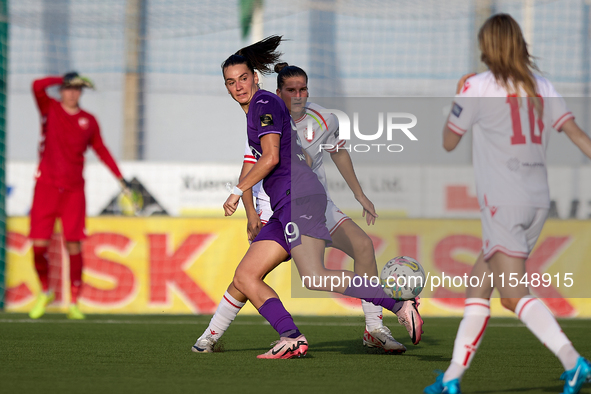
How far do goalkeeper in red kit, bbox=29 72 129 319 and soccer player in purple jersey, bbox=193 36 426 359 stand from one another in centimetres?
364

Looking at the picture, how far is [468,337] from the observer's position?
338cm

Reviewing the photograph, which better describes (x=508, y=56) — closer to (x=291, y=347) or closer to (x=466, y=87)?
(x=466, y=87)

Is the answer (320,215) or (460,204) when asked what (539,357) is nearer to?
(320,215)

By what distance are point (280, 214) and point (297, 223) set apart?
0.53ft

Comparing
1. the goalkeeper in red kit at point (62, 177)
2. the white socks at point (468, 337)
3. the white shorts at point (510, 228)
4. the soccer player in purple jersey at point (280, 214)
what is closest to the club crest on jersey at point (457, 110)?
the white shorts at point (510, 228)

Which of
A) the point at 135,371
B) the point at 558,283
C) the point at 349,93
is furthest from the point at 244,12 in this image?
the point at 135,371

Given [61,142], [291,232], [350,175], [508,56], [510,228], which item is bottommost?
[291,232]

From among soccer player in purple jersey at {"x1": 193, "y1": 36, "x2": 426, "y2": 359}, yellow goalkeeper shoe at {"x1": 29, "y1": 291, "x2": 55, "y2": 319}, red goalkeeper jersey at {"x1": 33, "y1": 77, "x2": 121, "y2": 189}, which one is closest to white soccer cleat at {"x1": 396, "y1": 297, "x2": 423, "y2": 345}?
soccer player in purple jersey at {"x1": 193, "y1": 36, "x2": 426, "y2": 359}

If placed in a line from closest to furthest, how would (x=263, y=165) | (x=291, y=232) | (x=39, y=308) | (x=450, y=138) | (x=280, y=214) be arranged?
1. (x=450, y=138)
2. (x=263, y=165)
3. (x=291, y=232)
4. (x=280, y=214)
5. (x=39, y=308)

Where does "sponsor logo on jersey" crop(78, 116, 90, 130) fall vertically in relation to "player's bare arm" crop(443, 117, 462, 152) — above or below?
above

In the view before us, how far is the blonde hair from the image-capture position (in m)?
3.35

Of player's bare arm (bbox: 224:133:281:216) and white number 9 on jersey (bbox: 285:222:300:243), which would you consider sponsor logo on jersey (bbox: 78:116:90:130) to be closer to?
player's bare arm (bbox: 224:133:281:216)

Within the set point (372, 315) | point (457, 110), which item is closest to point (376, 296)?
point (372, 315)

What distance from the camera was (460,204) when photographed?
9.89 metres
